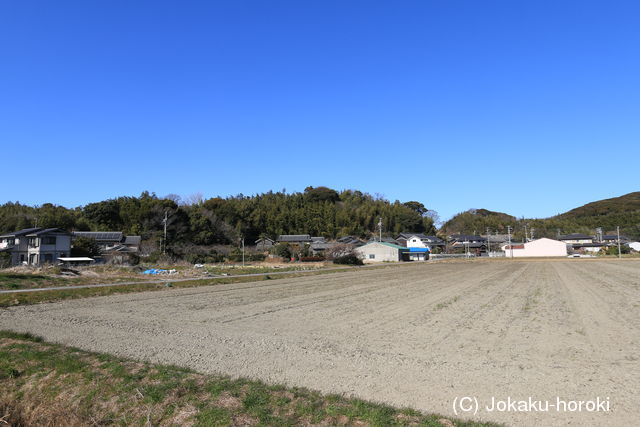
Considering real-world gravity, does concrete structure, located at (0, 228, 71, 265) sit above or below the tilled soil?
above

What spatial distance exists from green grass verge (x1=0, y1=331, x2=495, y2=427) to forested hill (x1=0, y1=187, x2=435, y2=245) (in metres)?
54.7

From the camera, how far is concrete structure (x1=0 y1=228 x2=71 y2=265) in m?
39.4

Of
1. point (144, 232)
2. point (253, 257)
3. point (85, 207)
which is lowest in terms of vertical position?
point (253, 257)

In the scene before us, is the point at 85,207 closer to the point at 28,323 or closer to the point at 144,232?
the point at 144,232

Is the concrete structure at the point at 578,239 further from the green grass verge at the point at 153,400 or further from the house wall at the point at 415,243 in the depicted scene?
the green grass verge at the point at 153,400

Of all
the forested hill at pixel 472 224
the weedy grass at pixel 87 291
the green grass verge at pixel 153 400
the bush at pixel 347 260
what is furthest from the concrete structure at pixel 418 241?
the green grass verge at pixel 153 400

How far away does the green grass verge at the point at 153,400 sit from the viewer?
4.76 metres

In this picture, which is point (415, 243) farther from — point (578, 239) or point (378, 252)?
point (578, 239)

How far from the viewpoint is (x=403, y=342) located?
27.7 ft

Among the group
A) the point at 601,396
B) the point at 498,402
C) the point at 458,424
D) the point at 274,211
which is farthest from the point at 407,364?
the point at 274,211

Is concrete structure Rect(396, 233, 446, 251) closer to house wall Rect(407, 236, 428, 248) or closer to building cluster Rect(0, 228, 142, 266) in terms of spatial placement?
house wall Rect(407, 236, 428, 248)

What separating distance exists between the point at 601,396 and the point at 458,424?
2424 millimetres

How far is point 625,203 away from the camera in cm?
19162

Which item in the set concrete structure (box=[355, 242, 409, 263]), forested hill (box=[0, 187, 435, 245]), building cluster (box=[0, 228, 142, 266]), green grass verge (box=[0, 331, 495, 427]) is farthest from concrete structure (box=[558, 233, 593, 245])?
green grass verge (box=[0, 331, 495, 427])
